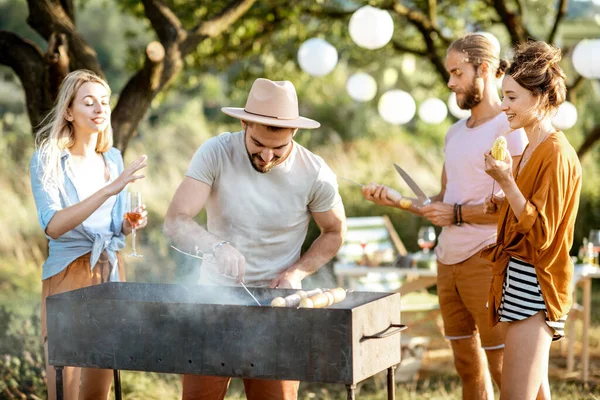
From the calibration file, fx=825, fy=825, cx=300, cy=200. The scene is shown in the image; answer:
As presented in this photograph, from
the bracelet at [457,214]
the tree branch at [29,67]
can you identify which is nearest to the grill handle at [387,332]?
the bracelet at [457,214]

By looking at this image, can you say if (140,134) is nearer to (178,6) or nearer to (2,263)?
(2,263)

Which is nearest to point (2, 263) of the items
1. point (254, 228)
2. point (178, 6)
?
point (178, 6)

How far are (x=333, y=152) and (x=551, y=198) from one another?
11.1 m

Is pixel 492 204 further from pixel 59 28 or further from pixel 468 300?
→ pixel 59 28

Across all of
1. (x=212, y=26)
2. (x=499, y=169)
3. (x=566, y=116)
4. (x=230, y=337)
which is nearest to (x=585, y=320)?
(x=566, y=116)

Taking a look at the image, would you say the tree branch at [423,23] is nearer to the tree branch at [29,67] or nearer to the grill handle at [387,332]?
the tree branch at [29,67]

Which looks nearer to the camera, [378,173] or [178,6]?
[178,6]

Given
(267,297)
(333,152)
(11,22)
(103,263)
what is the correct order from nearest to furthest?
(267,297)
(103,263)
(333,152)
(11,22)

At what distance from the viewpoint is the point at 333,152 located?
46.4 ft

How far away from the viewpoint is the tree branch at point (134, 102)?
5477mm

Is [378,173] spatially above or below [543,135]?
above

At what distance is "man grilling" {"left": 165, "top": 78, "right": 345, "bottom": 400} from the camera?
3.49 meters

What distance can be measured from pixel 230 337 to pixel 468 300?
1363mm

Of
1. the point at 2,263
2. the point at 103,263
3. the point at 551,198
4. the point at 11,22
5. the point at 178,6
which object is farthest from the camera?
the point at 11,22
